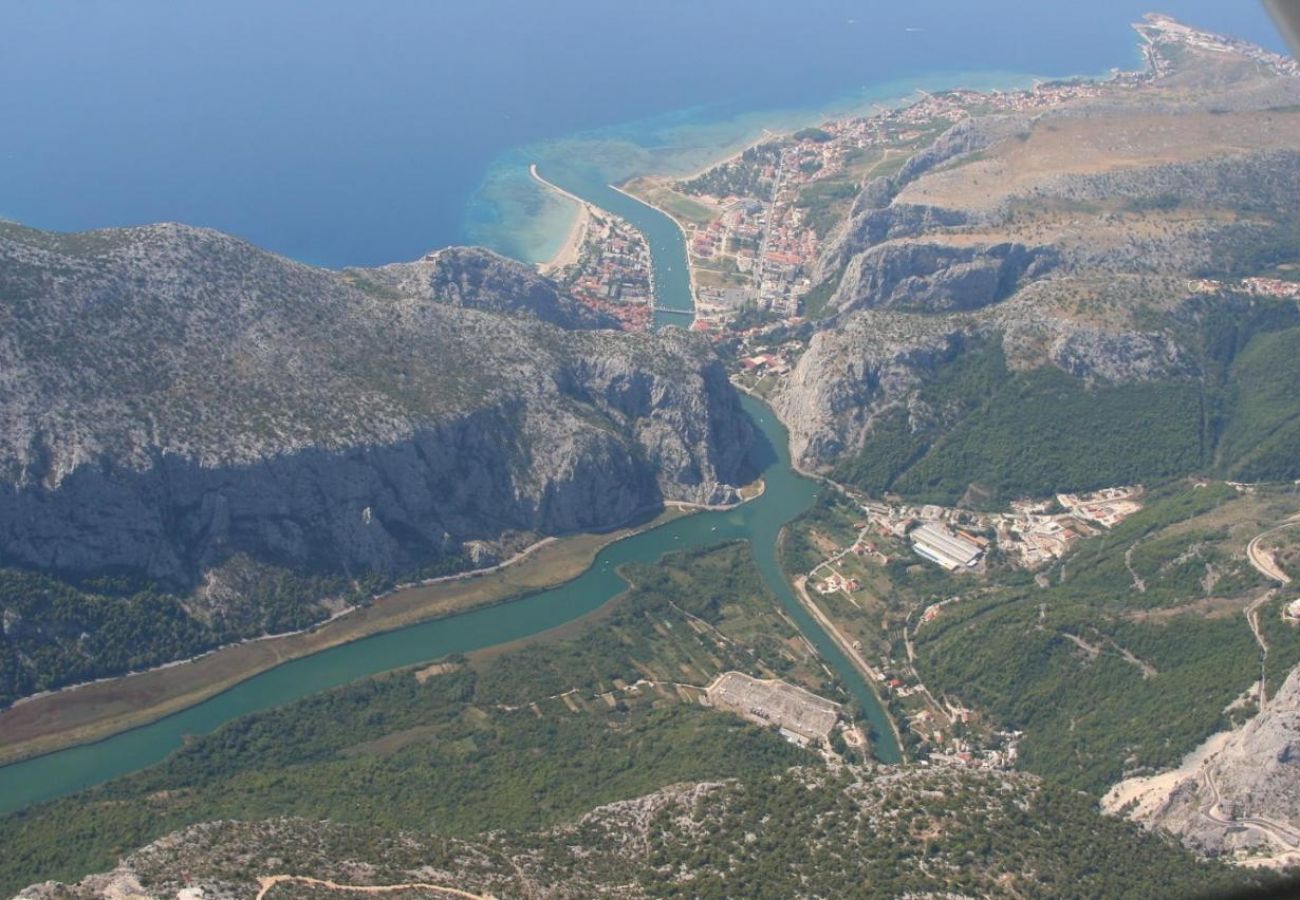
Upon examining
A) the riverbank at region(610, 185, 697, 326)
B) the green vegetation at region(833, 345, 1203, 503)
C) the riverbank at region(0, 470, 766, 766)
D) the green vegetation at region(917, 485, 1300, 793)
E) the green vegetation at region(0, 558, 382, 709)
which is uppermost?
the riverbank at region(610, 185, 697, 326)

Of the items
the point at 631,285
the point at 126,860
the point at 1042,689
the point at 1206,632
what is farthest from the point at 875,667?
the point at 631,285

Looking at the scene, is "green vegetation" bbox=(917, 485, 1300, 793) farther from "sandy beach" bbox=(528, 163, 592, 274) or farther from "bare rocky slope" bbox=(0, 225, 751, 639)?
"sandy beach" bbox=(528, 163, 592, 274)

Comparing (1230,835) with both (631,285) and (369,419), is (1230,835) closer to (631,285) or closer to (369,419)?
(369,419)

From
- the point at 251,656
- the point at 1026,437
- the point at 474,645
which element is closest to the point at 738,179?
the point at 1026,437

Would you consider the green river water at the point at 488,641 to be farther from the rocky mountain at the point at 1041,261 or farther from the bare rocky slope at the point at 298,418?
the rocky mountain at the point at 1041,261

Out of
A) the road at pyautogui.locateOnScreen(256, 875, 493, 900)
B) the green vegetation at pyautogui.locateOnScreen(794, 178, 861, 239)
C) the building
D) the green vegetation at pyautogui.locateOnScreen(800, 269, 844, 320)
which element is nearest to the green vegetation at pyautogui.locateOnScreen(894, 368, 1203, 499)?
the building

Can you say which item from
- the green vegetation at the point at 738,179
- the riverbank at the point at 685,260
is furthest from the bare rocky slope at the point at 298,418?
the green vegetation at the point at 738,179
